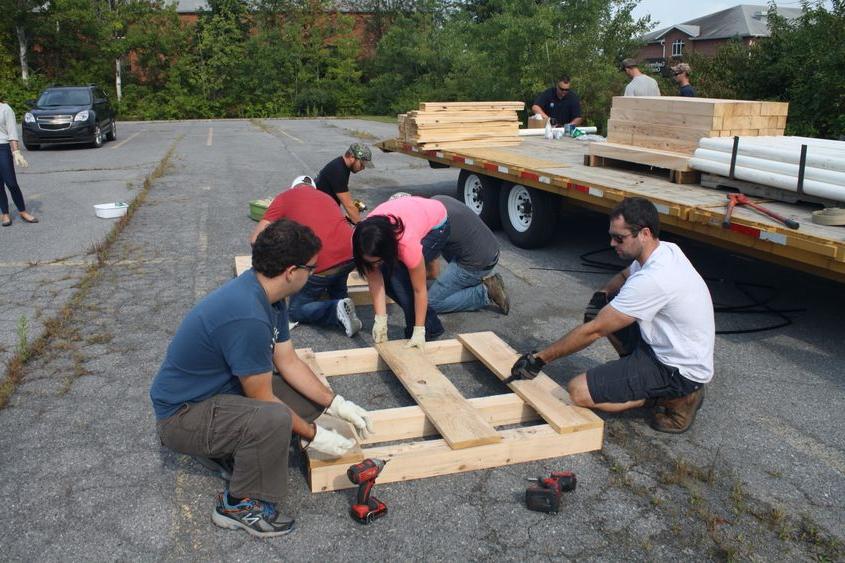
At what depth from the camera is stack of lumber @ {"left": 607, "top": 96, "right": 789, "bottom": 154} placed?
6301 mm

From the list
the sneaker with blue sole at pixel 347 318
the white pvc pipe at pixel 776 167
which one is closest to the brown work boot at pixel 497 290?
the sneaker with blue sole at pixel 347 318

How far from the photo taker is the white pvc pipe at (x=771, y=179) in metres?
5.05

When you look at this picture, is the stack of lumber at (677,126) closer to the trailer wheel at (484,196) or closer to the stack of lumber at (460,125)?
the trailer wheel at (484,196)

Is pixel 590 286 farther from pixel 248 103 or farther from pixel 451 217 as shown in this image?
pixel 248 103

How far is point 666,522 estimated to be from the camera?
319 cm

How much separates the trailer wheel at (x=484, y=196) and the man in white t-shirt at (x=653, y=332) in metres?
4.84

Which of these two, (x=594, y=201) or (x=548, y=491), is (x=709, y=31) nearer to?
(x=594, y=201)

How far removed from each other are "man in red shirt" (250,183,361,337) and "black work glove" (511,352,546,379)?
1.61m

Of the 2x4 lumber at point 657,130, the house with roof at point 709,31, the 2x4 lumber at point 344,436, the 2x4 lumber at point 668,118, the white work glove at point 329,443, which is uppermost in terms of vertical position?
the house with roof at point 709,31

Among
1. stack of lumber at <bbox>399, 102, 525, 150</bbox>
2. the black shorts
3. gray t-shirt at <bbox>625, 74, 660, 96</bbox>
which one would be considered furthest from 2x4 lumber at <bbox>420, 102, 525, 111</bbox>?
the black shorts

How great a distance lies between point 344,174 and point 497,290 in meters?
2.29

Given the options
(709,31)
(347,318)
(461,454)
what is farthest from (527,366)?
(709,31)

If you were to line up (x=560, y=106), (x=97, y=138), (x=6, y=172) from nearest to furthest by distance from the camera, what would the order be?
1. (x=6, y=172)
2. (x=560, y=106)
3. (x=97, y=138)

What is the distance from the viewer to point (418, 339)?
15.8ft
